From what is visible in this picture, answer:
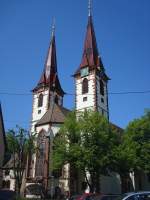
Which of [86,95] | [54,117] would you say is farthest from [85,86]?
[54,117]

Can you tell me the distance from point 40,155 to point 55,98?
20094mm

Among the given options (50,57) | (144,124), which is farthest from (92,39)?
(144,124)

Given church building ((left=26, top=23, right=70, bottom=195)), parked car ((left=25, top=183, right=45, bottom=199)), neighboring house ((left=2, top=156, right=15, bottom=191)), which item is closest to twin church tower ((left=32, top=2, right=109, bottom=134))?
church building ((left=26, top=23, right=70, bottom=195))

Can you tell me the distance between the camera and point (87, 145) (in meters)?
33.7

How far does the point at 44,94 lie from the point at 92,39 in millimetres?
14913

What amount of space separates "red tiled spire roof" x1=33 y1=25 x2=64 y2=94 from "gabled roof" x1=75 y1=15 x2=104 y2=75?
832 cm

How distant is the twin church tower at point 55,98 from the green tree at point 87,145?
5.15m

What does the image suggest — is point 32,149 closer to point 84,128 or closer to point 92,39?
point 84,128

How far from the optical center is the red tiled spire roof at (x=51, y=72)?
6051 centimetres

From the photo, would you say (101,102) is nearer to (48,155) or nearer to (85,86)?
(85,86)

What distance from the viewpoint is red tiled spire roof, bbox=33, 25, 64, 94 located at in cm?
6051

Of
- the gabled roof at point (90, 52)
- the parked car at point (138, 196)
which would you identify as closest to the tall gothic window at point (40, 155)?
the gabled roof at point (90, 52)

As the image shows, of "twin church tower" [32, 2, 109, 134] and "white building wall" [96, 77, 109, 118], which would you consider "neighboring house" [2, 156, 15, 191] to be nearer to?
"twin church tower" [32, 2, 109, 134]

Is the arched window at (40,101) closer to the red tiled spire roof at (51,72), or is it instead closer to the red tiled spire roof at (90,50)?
the red tiled spire roof at (51,72)
